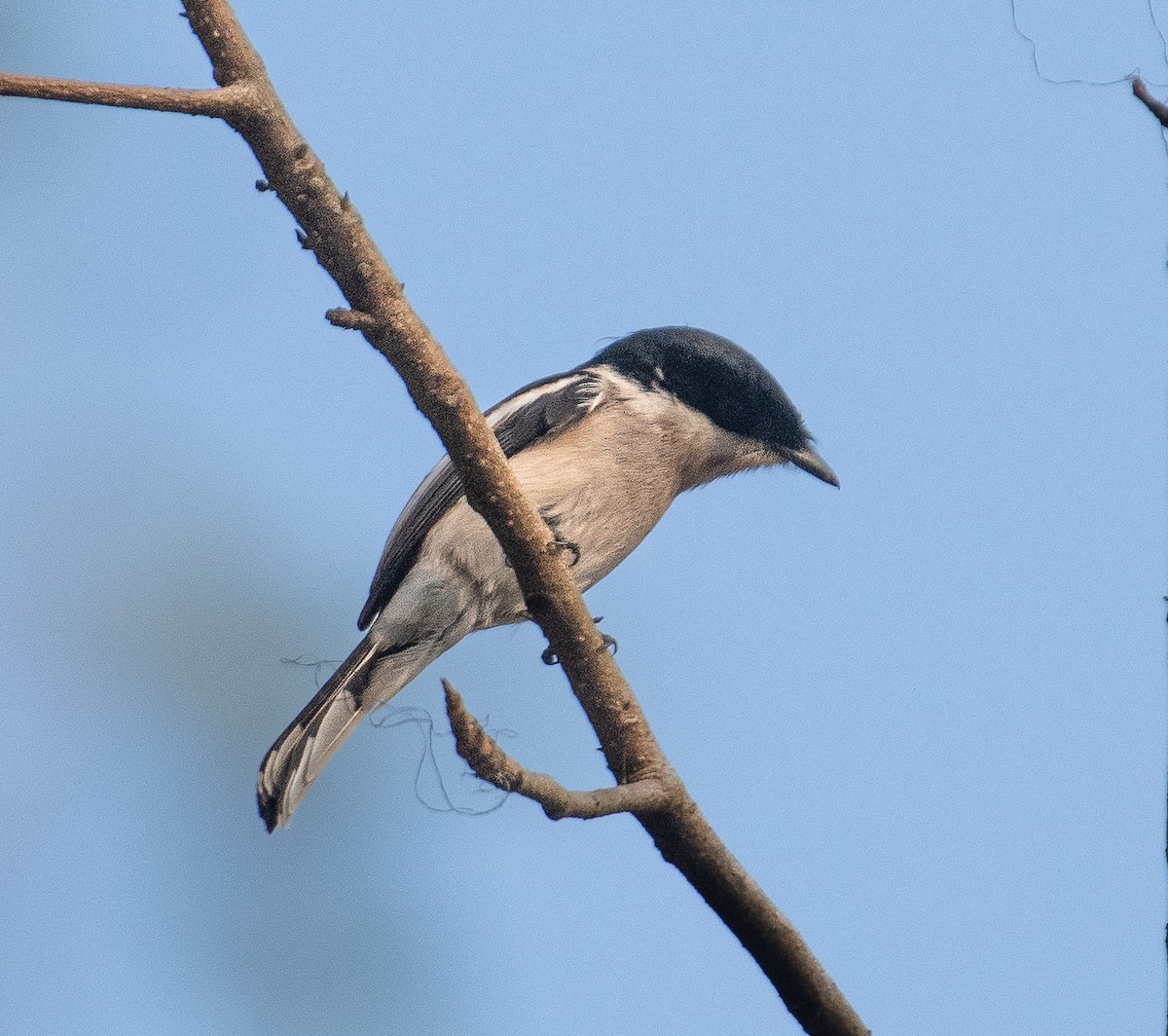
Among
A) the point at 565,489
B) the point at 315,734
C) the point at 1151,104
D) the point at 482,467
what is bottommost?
the point at 315,734

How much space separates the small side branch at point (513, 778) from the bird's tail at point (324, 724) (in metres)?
1.18

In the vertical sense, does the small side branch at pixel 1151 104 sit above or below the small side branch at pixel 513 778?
above

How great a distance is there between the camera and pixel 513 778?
177 cm

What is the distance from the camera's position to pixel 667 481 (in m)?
3.62

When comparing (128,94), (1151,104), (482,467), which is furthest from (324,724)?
(1151,104)

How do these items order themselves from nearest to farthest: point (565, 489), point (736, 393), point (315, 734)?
1. point (315, 734)
2. point (565, 489)
3. point (736, 393)

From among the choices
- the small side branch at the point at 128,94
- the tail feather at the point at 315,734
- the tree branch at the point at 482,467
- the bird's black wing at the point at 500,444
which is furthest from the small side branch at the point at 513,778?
the bird's black wing at the point at 500,444

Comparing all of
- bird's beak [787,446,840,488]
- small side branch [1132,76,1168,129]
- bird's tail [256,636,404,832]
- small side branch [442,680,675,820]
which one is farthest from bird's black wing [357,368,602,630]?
small side branch [1132,76,1168,129]

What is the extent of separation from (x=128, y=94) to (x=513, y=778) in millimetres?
1098

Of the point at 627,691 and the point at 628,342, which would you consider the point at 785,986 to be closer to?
the point at 627,691

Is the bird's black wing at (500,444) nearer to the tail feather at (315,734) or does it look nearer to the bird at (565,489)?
the bird at (565,489)

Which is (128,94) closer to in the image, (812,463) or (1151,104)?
(1151,104)

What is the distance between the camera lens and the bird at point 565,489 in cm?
336

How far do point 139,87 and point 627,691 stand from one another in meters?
1.27
